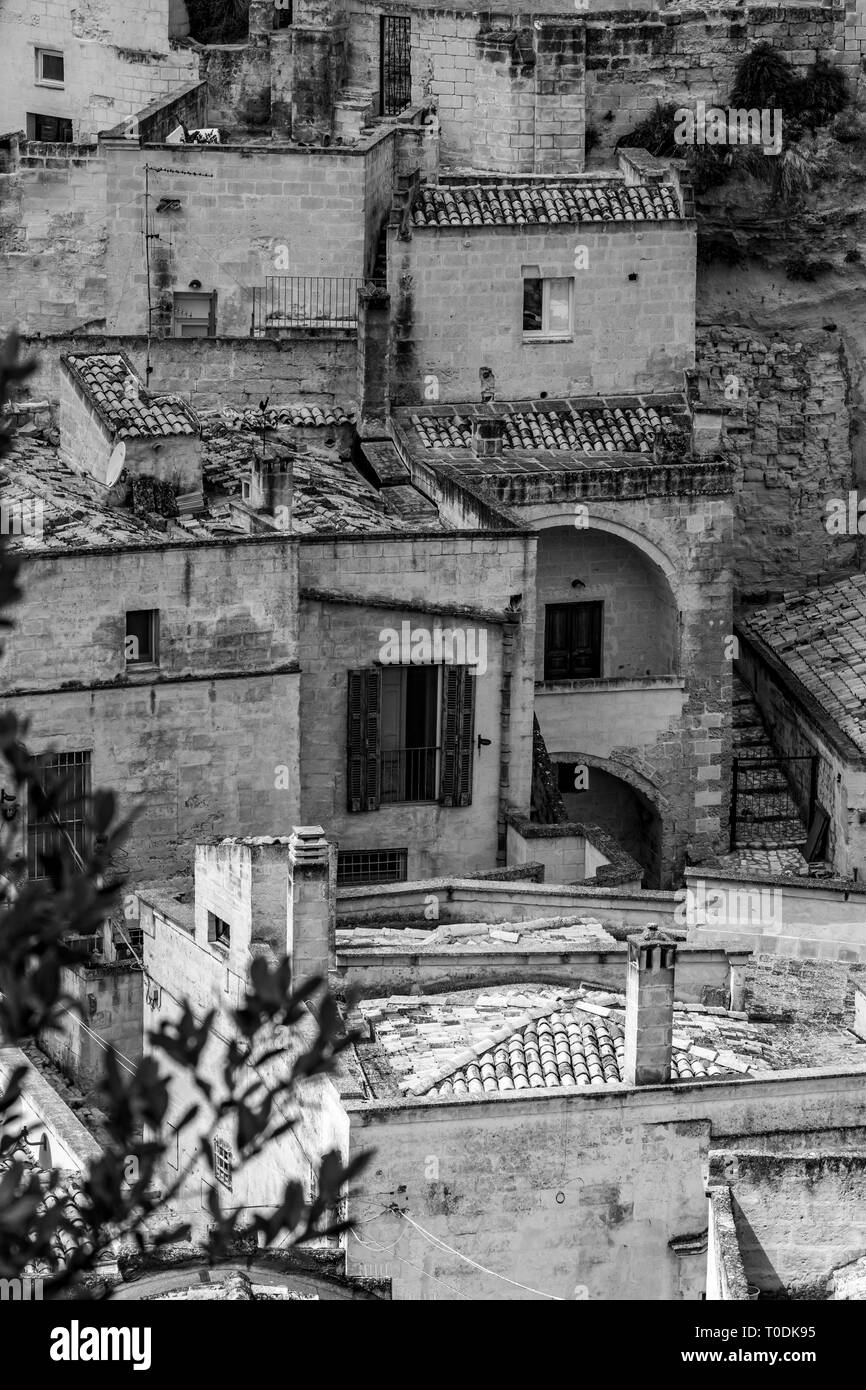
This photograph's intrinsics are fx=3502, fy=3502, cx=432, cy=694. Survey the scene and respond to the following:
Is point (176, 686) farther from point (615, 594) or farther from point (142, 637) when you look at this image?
point (615, 594)

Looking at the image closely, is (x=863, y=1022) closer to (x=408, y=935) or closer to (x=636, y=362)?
(x=408, y=935)

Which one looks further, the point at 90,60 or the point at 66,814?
the point at 90,60

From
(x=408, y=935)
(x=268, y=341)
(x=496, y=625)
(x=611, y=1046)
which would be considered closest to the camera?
(x=611, y=1046)

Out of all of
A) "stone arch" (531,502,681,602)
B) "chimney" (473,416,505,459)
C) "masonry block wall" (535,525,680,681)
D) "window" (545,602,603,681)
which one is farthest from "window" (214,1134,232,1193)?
"chimney" (473,416,505,459)

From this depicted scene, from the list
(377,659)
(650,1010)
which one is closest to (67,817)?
(377,659)

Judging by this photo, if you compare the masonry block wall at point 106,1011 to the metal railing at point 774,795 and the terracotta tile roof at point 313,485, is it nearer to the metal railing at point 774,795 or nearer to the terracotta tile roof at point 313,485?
the terracotta tile roof at point 313,485

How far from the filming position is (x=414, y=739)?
155 ft

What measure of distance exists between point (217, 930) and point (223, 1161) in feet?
8.59

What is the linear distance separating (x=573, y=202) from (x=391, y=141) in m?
3.41

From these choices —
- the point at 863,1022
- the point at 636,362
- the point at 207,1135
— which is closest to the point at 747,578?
the point at 636,362

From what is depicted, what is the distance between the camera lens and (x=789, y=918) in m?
43.7

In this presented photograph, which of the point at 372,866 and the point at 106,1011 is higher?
the point at 372,866
